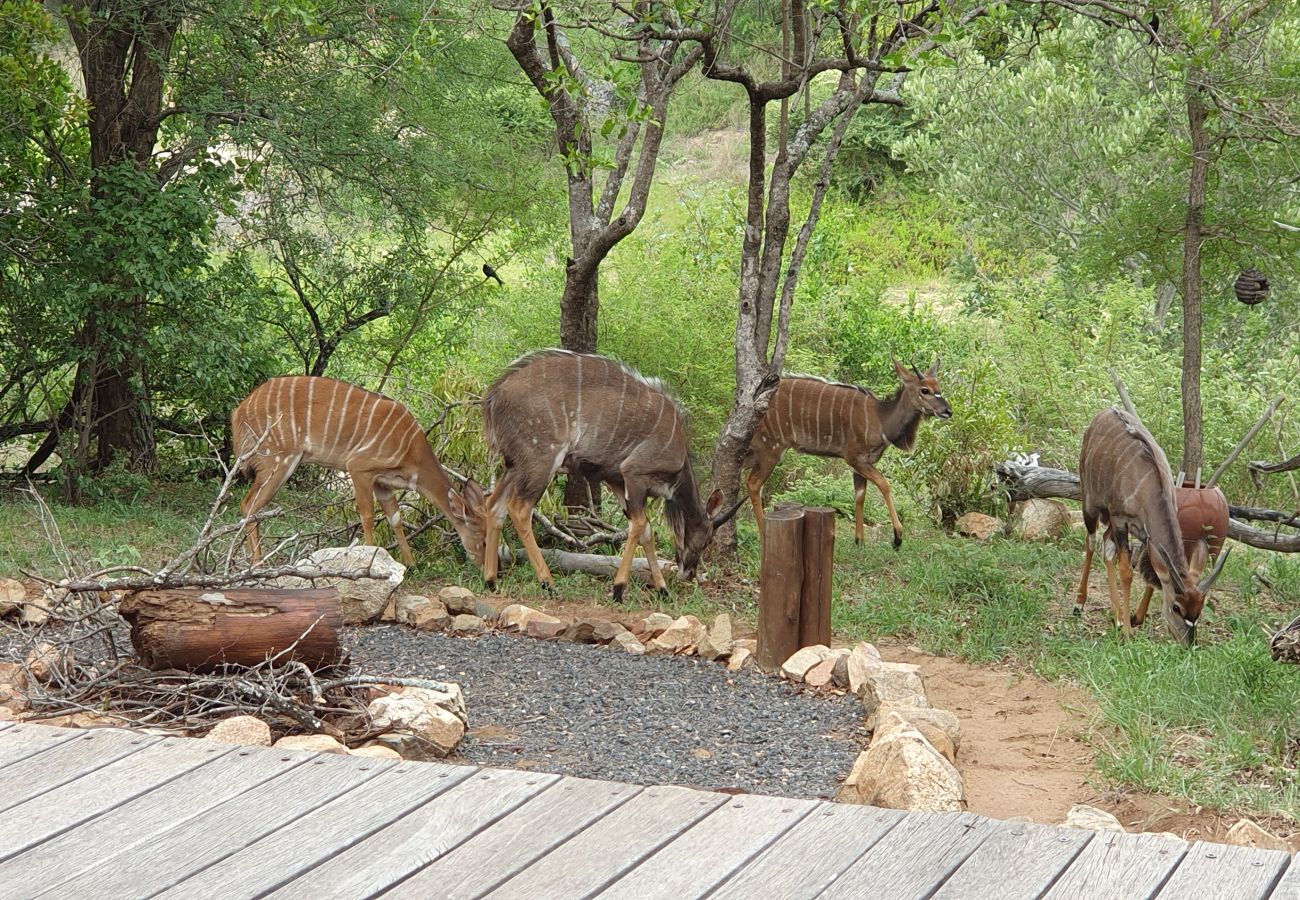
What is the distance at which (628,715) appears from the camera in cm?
526

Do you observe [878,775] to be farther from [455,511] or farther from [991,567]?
[455,511]

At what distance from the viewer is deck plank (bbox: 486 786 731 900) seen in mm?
2334

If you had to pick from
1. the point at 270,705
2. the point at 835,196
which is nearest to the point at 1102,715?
the point at 270,705

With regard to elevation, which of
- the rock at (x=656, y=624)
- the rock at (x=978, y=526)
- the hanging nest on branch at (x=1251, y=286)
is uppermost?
the hanging nest on branch at (x=1251, y=286)

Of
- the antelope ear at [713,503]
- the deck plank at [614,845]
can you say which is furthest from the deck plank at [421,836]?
the antelope ear at [713,503]

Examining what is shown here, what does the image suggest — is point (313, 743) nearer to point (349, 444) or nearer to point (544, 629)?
point (544, 629)

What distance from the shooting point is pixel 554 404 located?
7613mm

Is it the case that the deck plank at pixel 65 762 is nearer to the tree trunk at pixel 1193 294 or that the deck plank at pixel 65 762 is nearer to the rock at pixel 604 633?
the rock at pixel 604 633

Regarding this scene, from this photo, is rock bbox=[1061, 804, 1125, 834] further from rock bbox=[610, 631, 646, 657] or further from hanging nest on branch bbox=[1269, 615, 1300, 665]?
rock bbox=[610, 631, 646, 657]

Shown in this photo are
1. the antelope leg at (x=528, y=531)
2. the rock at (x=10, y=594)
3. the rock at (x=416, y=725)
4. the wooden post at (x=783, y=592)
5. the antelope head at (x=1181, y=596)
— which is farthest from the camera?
the antelope leg at (x=528, y=531)

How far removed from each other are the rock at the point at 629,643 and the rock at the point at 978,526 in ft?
11.8

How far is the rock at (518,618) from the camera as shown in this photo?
21.6 ft

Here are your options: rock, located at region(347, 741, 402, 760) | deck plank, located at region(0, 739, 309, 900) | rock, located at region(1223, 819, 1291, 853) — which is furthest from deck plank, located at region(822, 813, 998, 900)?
rock, located at region(347, 741, 402, 760)

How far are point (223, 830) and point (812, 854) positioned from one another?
105 centimetres
